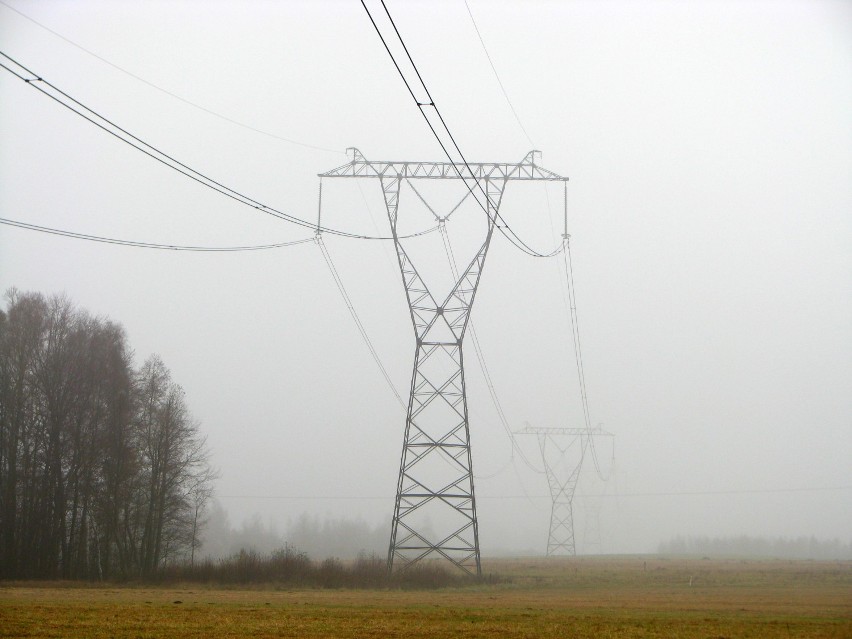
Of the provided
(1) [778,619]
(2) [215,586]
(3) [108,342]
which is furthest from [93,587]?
(1) [778,619]

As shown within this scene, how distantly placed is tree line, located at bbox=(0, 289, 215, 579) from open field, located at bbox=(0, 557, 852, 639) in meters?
8.82

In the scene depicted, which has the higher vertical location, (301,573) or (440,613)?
(301,573)

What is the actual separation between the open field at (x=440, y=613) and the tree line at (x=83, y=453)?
28.9ft

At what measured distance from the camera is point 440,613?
23656 mm

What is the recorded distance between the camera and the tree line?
45062mm

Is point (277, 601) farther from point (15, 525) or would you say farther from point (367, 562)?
point (15, 525)

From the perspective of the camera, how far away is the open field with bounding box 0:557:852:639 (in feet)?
58.7

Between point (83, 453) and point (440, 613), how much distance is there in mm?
30462

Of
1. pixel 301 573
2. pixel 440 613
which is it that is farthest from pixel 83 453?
pixel 440 613

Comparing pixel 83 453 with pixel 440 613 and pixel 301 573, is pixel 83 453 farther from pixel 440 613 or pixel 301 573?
pixel 440 613

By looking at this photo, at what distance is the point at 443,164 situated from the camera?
34.7 m

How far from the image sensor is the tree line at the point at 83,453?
4506 cm

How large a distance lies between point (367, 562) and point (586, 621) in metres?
21.4

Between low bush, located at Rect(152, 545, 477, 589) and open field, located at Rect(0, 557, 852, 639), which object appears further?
low bush, located at Rect(152, 545, 477, 589)
